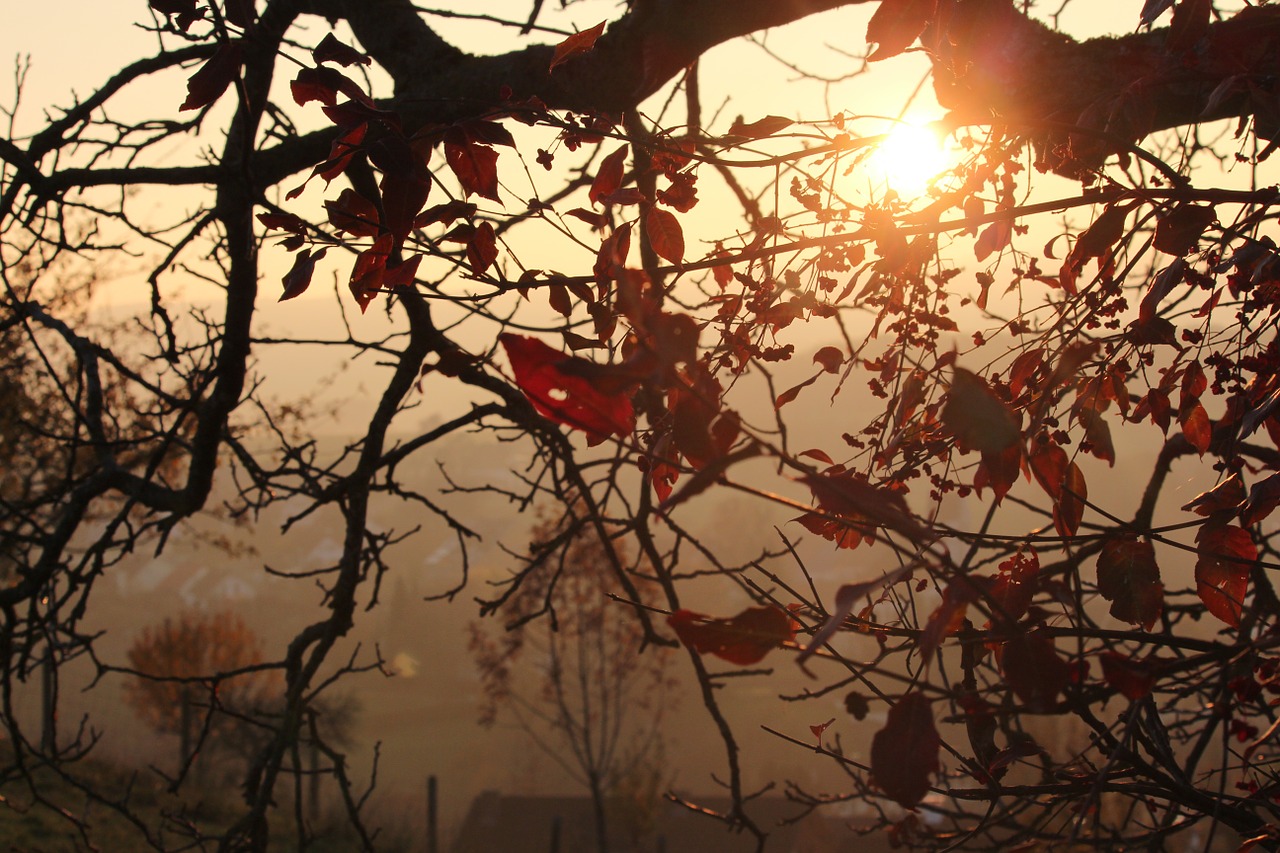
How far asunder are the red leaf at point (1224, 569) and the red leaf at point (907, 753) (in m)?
0.69

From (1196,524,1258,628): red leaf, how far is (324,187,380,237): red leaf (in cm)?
140

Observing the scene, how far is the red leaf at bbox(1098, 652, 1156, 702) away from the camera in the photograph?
934mm

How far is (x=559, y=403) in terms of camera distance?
2.78 feet

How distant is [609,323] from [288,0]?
2490 mm

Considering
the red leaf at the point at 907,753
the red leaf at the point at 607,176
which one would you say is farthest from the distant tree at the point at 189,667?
the red leaf at the point at 907,753

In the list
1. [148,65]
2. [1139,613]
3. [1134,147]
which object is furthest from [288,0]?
[1139,613]

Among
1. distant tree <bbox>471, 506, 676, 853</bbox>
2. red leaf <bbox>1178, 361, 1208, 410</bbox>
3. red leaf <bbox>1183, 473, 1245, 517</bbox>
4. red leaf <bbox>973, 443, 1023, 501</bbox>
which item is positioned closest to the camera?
red leaf <bbox>973, 443, 1023, 501</bbox>

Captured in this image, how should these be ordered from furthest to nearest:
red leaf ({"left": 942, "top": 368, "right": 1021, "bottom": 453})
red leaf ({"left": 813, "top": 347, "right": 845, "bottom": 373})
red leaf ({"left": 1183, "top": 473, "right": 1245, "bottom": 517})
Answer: red leaf ({"left": 813, "top": 347, "right": 845, "bottom": 373})
red leaf ({"left": 1183, "top": 473, "right": 1245, "bottom": 517})
red leaf ({"left": 942, "top": 368, "right": 1021, "bottom": 453})

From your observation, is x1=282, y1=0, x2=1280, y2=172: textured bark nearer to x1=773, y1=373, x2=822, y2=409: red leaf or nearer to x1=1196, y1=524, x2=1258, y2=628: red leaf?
x1=773, y1=373, x2=822, y2=409: red leaf

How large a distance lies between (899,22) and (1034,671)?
992mm

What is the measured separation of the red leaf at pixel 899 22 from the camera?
135 cm

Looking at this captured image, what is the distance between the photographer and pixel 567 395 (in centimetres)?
85

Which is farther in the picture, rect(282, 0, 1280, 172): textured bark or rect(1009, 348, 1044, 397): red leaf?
rect(1009, 348, 1044, 397): red leaf

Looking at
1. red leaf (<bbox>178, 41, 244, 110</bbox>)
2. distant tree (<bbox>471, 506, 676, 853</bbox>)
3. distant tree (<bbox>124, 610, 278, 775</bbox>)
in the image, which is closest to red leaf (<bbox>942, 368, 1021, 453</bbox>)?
red leaf (<bbox>178, 41, 244, 110</bbox>)
